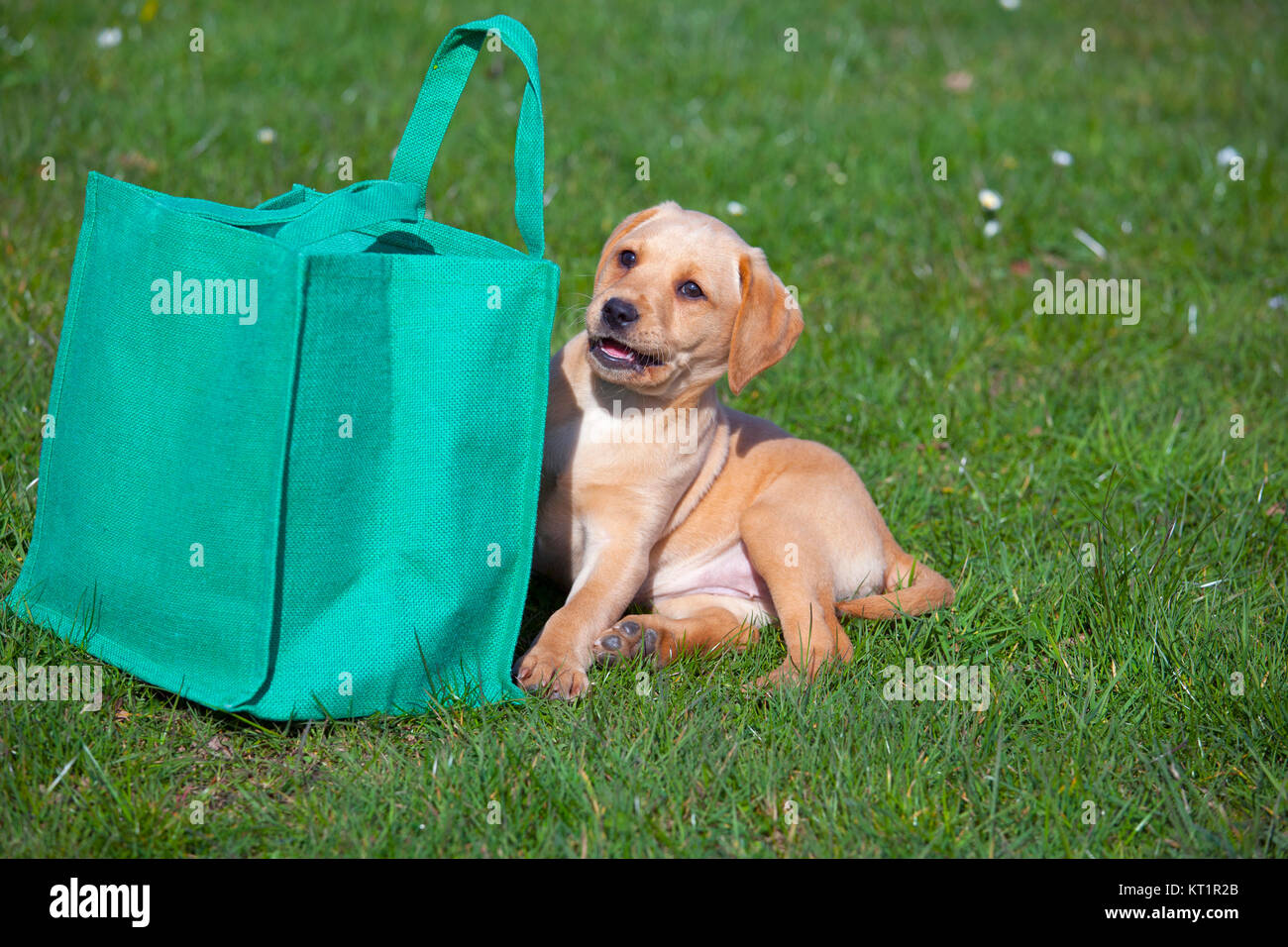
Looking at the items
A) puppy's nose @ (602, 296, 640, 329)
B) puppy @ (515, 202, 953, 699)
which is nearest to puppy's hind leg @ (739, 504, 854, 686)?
puppy @ (515, 202, 953, 699)

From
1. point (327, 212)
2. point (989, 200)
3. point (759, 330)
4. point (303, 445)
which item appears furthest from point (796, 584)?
point (989, 200)

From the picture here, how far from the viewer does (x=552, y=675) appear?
113 inches

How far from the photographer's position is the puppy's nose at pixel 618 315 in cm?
309

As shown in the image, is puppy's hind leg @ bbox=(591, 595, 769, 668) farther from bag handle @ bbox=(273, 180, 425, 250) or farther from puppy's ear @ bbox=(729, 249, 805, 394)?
bag handle @ bbox=(273, 180, 425, 250)

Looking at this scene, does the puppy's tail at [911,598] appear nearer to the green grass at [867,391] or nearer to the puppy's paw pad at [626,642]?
the green grass at [867,391]

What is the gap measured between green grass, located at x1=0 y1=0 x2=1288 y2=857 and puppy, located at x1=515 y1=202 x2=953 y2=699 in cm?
15

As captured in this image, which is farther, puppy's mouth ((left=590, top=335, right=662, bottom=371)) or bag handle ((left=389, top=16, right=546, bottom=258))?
puppy's mouth ((left=590, top=335, right=662, bottom=371))

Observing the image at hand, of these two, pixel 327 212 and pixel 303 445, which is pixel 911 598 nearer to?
pixel 303 445

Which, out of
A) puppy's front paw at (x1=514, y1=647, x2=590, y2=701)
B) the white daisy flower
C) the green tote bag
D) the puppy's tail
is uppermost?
the white daisy flower

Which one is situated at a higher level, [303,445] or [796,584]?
[303,445]

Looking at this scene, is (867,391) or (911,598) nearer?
(911,598)

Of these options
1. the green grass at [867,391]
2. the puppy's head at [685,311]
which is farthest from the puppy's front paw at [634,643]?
the puppy's head at [685,311]

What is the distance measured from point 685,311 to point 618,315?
0.25 m

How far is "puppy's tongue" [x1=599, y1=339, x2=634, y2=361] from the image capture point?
315 cm
